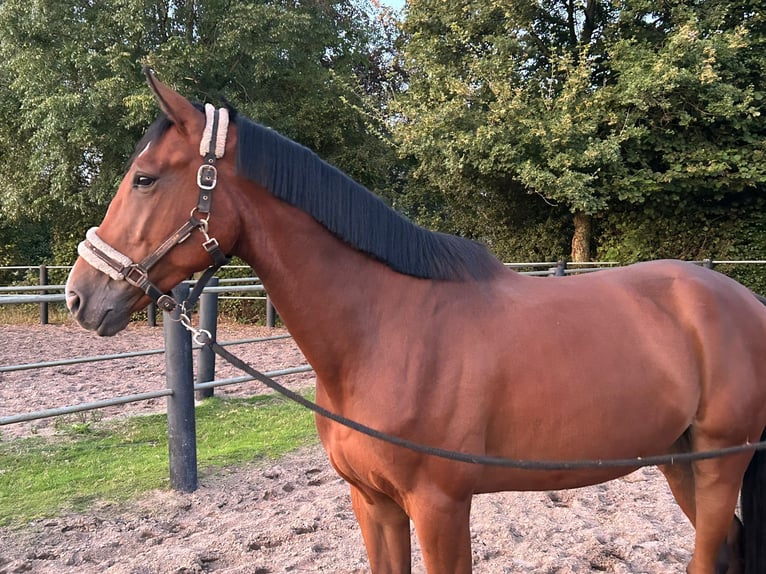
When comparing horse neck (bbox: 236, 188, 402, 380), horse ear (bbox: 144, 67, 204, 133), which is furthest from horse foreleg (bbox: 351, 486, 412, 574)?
horse ear (bbox: 144, 67, 204, 133)

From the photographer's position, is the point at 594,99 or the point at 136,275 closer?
the point at 136,275

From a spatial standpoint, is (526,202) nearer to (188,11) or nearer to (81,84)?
(188,11)

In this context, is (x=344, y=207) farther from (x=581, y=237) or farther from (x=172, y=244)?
(x=581, y=237)

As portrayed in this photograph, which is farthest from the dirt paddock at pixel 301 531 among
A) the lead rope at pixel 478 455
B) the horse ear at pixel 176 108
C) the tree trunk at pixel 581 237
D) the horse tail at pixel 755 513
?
the tree trunk at pixel 581 237

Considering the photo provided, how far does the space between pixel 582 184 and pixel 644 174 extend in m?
1.64

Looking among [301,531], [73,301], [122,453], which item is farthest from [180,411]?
[73,301]

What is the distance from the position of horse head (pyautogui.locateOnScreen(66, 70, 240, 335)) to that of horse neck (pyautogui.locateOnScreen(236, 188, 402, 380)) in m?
0.12

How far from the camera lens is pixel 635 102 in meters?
9.21

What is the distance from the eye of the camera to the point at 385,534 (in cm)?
198

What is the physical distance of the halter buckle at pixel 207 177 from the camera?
1.52 metres

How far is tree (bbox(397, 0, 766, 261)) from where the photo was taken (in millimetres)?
9328

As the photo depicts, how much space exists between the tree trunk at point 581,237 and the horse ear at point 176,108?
1131 cm

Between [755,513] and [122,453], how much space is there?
164 inches

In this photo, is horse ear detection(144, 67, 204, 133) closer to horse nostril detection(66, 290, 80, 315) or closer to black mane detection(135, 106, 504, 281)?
black mane detection(135, 106, 504, 281)
